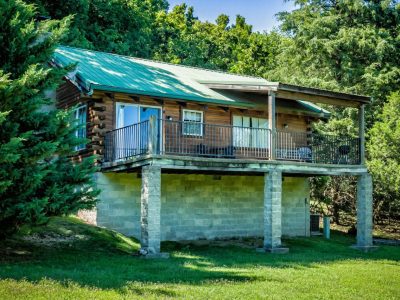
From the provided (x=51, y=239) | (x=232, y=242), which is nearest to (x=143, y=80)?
(x=232, y=242)

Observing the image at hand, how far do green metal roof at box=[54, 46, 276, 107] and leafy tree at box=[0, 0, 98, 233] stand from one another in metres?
4.20

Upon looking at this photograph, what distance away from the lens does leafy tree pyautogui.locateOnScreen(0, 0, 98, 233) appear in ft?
42.1

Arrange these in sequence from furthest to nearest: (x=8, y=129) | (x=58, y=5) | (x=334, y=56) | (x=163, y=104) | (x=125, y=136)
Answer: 1. (x=334, y=56)
2. (x=58, y=5)
3. (x=163, y=104)
4. (x=125, y=136)
5. (x=8, y=129)

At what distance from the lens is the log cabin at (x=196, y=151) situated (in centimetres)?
1819

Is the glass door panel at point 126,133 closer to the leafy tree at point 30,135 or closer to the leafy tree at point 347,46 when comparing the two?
the leafy tree at point 30,135

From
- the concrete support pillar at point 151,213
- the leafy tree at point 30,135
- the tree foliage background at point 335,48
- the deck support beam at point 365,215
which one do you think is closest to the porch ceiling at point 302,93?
the deck support beam at point 365,215

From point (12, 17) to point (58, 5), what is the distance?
1993 cm

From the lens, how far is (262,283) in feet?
39.6

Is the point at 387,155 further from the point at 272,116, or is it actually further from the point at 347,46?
the point at 272,116

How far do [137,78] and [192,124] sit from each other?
112 inches

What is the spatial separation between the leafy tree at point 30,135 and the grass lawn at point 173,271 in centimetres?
139

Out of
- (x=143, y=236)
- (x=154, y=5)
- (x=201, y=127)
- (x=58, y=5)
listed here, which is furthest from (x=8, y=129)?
(x=154, y=5)

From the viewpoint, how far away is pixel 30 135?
13391 millimetres

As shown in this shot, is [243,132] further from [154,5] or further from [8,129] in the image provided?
[154,5]
